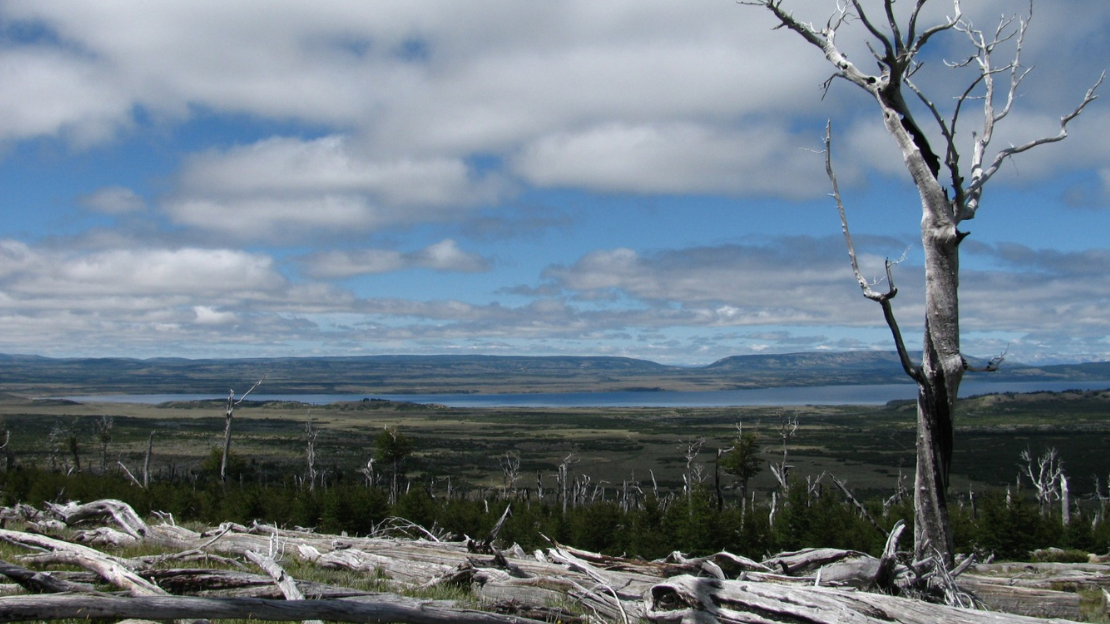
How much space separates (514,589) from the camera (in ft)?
28.6

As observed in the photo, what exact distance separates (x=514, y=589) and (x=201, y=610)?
Answer: 3.67m

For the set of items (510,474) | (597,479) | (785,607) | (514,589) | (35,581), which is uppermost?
(785,607)

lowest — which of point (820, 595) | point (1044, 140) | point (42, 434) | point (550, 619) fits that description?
point (42, 434)

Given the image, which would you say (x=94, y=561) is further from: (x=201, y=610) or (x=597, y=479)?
(x=597, y=479)

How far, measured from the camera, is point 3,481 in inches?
1689

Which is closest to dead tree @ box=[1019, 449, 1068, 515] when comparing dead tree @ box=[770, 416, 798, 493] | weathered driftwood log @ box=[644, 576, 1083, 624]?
dead tree @ box=[770, 416, 798, 493]

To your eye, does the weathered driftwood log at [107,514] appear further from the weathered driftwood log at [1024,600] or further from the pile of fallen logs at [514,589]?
the weathered driftwood log at [1024,600]

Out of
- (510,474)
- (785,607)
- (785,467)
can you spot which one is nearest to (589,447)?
(510,474)

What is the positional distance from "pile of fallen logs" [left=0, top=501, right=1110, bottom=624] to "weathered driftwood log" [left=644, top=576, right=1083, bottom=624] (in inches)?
0.5

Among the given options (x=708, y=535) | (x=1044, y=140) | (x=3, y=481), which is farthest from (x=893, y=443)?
(x=1044, y=140)

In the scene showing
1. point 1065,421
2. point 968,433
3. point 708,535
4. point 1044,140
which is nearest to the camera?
point 1044,140

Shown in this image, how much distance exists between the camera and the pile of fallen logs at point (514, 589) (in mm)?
6109

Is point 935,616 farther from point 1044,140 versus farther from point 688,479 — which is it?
point 688,479

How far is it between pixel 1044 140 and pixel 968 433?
173 meters
